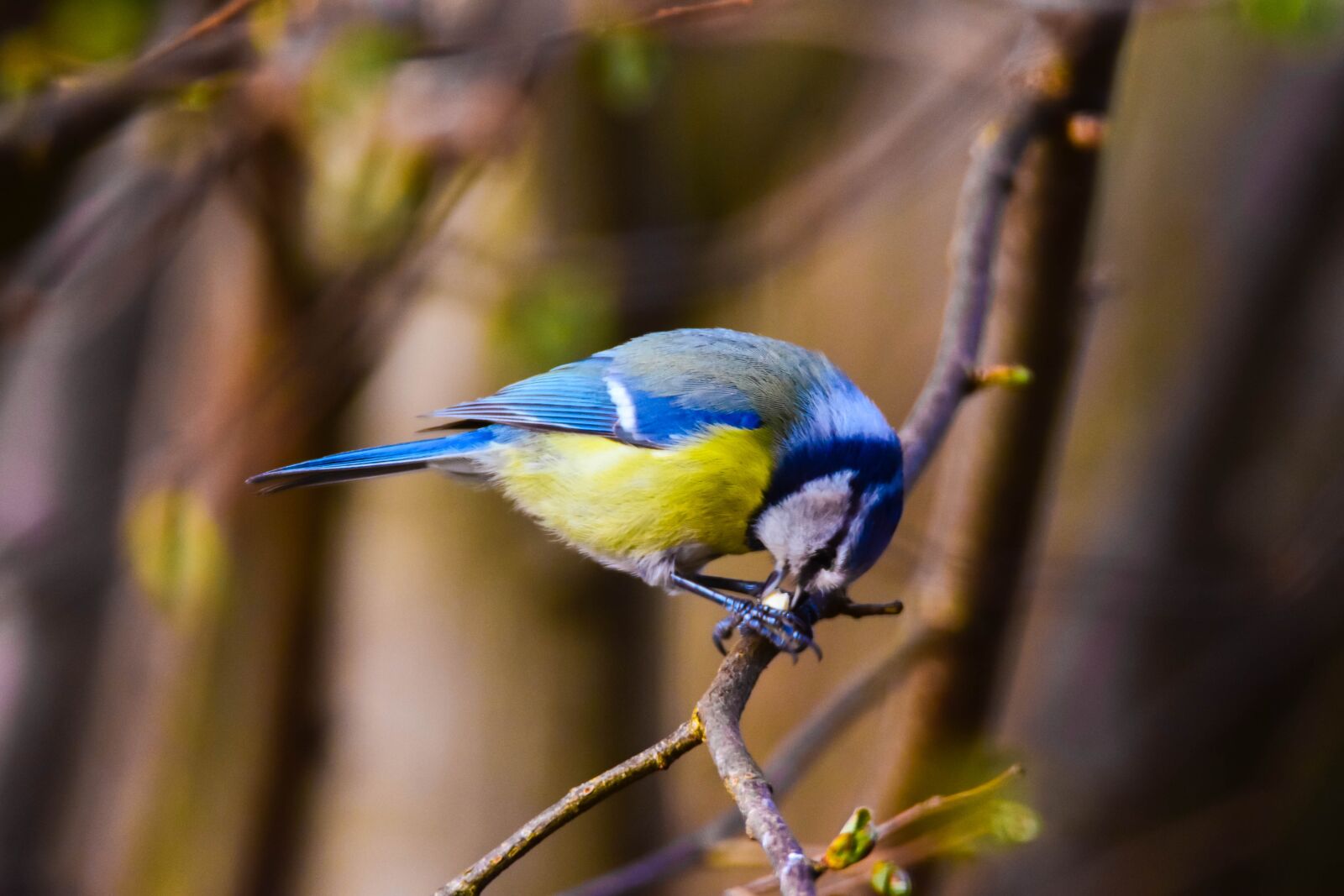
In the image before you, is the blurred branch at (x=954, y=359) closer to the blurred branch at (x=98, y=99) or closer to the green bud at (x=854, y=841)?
the green bud at (x=854, y=841)

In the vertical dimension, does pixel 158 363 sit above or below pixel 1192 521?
above

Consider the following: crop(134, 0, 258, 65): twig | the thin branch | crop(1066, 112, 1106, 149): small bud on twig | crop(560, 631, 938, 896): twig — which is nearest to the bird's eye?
the thin branch

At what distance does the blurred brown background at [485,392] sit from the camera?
1.88 meters

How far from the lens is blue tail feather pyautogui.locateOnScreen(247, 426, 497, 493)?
4.49ft

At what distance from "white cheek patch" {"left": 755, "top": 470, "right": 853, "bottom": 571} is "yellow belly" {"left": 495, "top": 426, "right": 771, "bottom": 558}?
0.16ft

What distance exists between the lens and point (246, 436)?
2.05 metres

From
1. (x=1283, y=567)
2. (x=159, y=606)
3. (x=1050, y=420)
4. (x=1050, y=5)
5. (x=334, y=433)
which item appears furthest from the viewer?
(x=1283, y=567)

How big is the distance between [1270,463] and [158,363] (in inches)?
114

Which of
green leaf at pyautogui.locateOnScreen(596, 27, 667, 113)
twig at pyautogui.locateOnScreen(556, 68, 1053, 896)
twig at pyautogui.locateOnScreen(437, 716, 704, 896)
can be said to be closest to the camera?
twig at pyautogui.locateOnScreen(437, 716, 704, 896)

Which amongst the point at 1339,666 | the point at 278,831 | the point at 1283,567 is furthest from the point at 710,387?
the point at 1339,666

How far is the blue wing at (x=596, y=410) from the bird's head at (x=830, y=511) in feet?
0.35

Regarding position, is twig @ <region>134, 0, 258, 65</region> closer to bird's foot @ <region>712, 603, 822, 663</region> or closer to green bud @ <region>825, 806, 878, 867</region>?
bird's foot @ <region>712, 603, 822, 663</region>

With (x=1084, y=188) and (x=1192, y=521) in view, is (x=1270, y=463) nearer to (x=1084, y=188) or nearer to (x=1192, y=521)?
(x=1192, y=521)

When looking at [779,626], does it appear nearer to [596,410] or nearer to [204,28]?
[596,410]
